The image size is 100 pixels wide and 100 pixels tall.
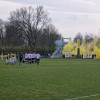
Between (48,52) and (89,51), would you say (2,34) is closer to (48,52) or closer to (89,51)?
(48,52)

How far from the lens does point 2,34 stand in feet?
450

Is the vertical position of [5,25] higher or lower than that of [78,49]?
higher

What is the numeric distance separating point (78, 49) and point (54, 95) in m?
106

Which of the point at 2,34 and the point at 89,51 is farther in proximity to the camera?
the point at 2,34

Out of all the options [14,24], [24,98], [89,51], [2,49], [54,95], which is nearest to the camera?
[24,98]

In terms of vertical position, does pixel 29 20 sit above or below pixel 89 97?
above

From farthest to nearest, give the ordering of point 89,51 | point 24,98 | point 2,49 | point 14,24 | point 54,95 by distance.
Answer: point 14,24
point 89,51
point 2,49
point 54,95
point 24,98

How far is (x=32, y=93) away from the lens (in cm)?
1808

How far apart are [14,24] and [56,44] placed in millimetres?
15828

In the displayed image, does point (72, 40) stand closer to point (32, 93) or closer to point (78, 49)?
point (78, 49)

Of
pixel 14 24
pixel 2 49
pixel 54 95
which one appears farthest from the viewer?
pixel 14 24

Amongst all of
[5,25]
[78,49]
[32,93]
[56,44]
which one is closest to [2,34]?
[5,25]

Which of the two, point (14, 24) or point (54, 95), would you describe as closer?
point (54, 95)

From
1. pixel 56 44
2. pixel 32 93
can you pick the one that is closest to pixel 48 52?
pixel 56 44
